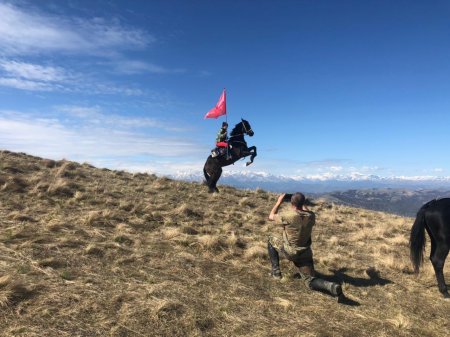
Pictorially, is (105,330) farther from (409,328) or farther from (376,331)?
(409,328)

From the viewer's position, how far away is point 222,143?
21.4 m

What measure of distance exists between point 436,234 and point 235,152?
12.5 meters

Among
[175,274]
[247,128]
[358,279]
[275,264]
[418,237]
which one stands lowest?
[358,279]

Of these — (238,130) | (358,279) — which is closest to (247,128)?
(238,130)

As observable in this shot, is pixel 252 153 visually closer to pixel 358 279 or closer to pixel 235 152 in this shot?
pixel 235 152

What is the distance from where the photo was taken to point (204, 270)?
9.91 metres

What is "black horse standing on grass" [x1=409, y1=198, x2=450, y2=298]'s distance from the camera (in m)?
9.96

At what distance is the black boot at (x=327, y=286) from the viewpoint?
28.6 feet

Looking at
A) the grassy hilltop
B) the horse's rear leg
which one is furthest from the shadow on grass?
the horse's rear leg

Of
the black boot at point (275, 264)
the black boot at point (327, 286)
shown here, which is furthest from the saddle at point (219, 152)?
the black boot at point (327, 286)

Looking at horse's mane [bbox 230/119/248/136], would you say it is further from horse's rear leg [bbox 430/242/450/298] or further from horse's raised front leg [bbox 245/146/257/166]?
horse's rear leg [bbox 430/242/450/298]

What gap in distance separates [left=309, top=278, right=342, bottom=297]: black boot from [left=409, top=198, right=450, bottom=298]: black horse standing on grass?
2.99 metres

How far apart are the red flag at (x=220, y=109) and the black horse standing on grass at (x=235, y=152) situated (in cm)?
148

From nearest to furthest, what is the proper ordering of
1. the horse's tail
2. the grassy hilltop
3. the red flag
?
the grassy hilltop, the horse's tail, the red flag
